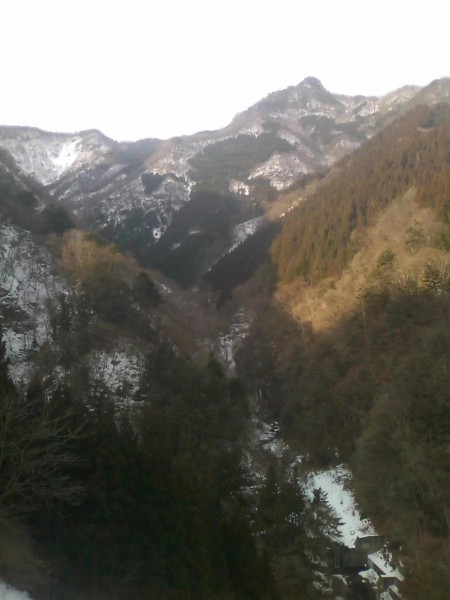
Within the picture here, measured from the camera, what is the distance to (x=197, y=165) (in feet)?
395

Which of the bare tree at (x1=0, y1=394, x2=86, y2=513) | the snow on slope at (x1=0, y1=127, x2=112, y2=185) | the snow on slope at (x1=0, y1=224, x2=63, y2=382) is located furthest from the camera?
the snow on slope at (x1=0, y1=127, x2=112, y2=185)

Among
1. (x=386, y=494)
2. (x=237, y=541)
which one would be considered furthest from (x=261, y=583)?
(x=386, y=494)

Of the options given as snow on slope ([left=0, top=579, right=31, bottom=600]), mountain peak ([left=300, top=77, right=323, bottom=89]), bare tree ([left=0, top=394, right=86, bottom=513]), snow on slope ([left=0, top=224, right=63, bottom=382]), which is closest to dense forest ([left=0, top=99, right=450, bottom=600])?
bare tree ([left=0, top=394, right=86, bottom=513])

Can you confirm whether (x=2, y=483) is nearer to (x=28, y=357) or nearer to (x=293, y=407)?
(x=28, y=357)

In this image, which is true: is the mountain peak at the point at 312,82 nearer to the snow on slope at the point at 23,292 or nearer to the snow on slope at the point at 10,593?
the snow on slope at the point at 23,292

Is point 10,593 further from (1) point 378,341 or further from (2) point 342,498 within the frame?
(1) point 378,341

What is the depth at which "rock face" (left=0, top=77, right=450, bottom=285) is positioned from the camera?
90812mm

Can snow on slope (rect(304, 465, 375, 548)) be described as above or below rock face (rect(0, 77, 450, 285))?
below

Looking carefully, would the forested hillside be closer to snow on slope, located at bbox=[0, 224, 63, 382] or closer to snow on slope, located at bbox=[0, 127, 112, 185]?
snow on slope, located at bbox=[0, 224, 63, 382]

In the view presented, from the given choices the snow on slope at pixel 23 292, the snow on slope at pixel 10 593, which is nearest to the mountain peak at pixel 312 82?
the snow on slope at pixel 23 292

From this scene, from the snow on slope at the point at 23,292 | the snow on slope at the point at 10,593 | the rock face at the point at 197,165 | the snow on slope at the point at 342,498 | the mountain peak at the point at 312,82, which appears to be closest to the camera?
the snow on slope at the point at 10,593

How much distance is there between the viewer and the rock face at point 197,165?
9081 cm

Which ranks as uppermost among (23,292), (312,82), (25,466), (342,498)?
(312,82)

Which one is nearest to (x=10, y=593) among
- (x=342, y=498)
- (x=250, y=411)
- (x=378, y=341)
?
(x=342, y=498)
